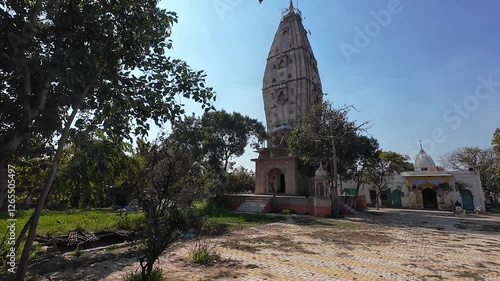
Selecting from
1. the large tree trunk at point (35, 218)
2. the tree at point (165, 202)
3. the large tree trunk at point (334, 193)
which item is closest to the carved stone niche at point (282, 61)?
the large tree trunk at point (334, 193)

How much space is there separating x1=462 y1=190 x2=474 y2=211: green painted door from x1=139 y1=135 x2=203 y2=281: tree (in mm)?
37870

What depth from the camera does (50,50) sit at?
5230 mm

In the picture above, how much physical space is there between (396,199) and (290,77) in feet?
69.1

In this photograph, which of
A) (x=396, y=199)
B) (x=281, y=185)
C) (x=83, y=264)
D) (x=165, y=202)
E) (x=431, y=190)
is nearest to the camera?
(x=165, y=202)

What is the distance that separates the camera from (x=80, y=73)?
191 inches

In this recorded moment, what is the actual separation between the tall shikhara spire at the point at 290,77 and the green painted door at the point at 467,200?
20688 millimetres

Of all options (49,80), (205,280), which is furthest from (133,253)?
(49,80)

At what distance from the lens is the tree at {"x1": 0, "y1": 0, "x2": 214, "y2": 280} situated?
4.64 metres

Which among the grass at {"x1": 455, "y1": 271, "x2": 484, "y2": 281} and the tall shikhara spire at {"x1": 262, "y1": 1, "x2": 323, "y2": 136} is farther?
the tall shikhara spire at {"x1": 262, "y1": 1, "x2": 323, "y2": 136}

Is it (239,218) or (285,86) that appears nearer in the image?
(239,218)

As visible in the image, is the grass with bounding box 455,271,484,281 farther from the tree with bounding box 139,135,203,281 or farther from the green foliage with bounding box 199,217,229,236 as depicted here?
the green foliage with bounding box 199,217,229,236

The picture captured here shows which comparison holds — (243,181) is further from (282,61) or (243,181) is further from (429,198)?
(429,198)

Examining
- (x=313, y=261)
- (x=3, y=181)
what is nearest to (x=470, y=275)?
(x=313, y=261)

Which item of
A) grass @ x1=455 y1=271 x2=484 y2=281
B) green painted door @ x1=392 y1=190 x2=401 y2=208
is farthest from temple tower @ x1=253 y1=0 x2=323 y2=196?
grass @ x1=455 y1=271 x2=484 y2=281
